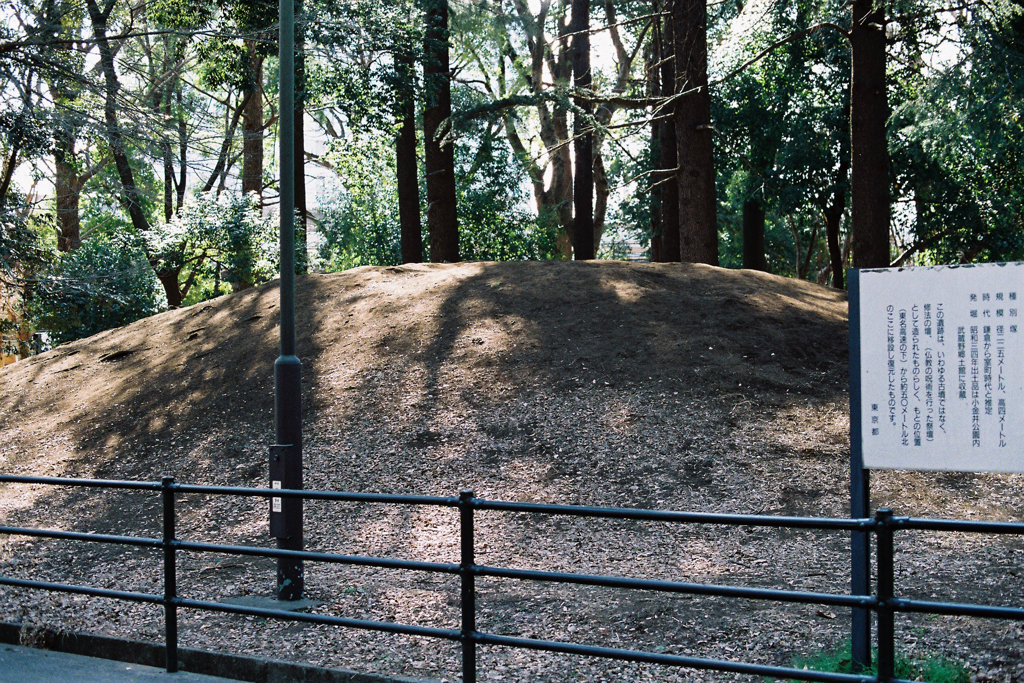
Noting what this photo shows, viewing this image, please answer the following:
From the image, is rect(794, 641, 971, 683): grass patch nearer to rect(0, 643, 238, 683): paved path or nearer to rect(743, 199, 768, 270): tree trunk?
rect(0, 643, 238, 683): paved path

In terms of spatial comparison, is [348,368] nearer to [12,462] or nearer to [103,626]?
[12,462]

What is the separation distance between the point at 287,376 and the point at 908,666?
4663mm

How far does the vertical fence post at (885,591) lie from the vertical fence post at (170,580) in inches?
155

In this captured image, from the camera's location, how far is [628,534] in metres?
8.34

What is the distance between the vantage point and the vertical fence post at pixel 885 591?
3.93 metres

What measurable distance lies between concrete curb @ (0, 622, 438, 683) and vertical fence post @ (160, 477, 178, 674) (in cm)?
9

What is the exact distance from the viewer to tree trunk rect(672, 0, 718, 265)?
18.0 meters

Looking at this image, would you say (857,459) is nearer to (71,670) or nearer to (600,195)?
(71,670)

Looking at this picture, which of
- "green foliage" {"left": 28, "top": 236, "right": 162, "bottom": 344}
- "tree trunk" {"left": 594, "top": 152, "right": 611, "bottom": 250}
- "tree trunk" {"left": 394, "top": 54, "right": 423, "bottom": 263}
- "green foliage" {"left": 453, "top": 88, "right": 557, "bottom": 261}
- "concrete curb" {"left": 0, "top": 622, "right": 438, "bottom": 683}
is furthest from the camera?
"tree trunk" {"left": 594, "top": 152, "right": 611, "bottom": 250}

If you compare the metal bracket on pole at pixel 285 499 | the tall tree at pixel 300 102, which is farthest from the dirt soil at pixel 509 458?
the tall tree at pixel 300 102

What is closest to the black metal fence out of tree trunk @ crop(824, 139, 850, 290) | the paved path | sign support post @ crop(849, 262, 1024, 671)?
the paved path

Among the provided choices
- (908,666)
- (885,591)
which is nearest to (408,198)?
(908,666)

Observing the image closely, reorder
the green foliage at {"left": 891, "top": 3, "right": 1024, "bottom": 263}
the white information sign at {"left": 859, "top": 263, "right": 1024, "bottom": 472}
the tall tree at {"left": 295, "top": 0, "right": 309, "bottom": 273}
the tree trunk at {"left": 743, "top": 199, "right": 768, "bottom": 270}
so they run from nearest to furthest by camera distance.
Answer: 1. the white information sign at {"left": 859, "top": 263, "right": 1024, "bottom": 472}
2. the tall tree at {"left": 295, "top": 0, "right": 309, "bottom": 273}
3. the green foliage at {"left": 891, "top": 3, "right": 1024, "bottom": 263}
4. the tree trunk at {"left": 743, "top": 199, "right": 768, "bottom": 270}

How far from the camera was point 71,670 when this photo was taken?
5.89 meters
